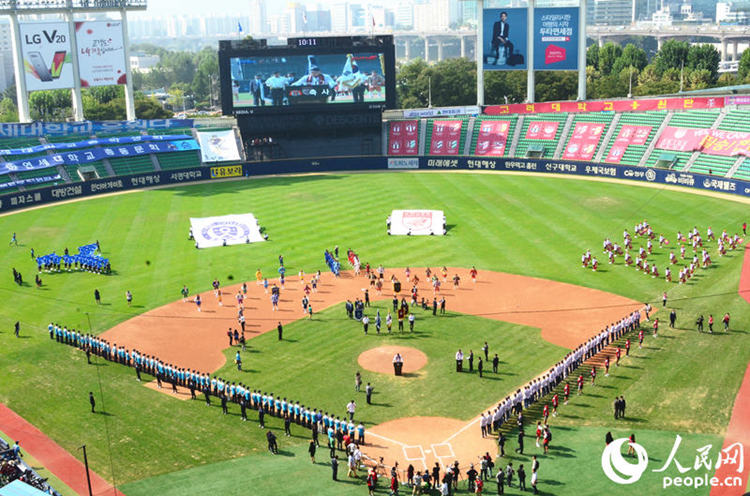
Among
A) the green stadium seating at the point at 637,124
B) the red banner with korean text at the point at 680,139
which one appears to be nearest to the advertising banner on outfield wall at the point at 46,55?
the green stadium seating at the point at 637,124

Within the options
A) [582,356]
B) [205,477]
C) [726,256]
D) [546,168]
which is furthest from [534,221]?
[205,477]

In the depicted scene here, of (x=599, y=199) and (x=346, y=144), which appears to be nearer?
(x=599, y=199)

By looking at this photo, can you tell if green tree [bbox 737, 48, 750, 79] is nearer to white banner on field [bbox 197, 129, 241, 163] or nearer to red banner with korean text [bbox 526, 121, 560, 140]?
red banner with korean text [bbox 526, 121, 560, 140]

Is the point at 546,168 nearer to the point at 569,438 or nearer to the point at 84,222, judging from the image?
the point at 84,222

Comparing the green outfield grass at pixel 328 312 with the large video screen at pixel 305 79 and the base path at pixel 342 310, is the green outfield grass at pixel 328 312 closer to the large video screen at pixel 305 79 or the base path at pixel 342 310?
the base path at pixel 342 310

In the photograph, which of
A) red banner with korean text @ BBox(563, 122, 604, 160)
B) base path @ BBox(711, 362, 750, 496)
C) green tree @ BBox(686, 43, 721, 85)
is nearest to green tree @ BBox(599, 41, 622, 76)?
green tree @ BBox(686, 43, 721, 85)

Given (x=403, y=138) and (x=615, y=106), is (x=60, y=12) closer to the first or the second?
(x=403, y=138)
